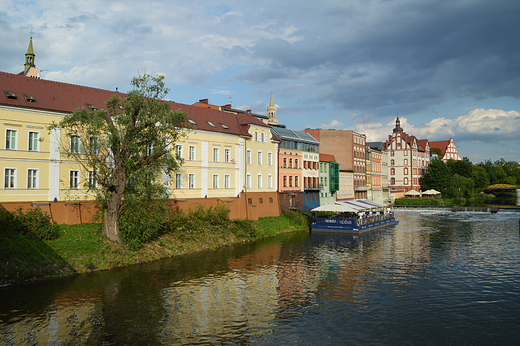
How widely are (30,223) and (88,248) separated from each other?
4.03 m

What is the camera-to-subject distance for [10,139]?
2753 cm

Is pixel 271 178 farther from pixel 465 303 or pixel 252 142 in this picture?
pixel 465 303

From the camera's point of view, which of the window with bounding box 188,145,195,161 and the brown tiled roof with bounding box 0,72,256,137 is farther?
the window with bounding box 188,145,195,161

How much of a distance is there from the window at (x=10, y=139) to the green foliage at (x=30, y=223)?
4792 mm

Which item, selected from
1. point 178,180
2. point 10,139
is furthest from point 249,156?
point 10,139

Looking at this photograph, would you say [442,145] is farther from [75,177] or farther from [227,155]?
[75,177]

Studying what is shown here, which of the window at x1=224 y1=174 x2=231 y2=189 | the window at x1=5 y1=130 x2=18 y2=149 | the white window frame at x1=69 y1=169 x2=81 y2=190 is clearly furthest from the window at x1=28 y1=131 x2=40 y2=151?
the window at x1=224 y1=174 x2=231 y2=189

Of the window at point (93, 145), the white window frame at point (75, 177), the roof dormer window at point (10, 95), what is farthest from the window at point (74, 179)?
the roof dormer window at point (10, 95)

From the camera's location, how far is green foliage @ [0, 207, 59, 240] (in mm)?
24578

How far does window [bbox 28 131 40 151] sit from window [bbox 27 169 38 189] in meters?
1.65

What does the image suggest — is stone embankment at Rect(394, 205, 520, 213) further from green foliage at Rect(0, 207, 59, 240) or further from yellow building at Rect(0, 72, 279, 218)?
green foliage at Rect(0, 207, 59, 240)

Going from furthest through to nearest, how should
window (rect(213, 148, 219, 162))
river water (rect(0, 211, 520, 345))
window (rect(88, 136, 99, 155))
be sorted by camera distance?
window (rect(213, 148, 219, 162))
window (rect(88, 136, 99, 155))
river water (rect(0, 211, 520, 345))

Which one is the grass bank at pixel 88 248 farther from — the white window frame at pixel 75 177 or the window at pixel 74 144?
the window at pixel 74 144

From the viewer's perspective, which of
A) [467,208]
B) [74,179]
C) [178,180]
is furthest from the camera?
[467,208]
